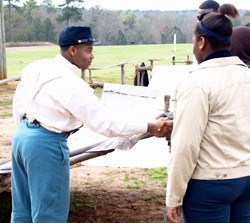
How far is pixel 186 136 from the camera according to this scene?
86.0 inches

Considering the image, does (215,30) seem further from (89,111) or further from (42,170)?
(42,170)

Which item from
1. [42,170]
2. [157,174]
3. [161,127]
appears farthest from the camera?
[157,174]

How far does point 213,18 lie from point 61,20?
197ft

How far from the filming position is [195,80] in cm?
218

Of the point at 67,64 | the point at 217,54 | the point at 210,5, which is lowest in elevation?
the point at 67,64

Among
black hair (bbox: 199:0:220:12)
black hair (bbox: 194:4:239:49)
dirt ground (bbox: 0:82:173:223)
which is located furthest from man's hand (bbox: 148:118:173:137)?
dirt ground (bbox: 0:82:173:223)

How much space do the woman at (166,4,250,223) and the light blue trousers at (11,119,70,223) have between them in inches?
29.8

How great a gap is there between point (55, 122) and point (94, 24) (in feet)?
206

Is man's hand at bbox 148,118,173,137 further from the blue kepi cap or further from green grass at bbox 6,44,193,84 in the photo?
green grass at bbox 6,44,193,84

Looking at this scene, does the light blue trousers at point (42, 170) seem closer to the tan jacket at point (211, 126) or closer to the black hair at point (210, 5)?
the tan jacket at point (211, 126)

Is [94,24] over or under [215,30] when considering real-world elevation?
under

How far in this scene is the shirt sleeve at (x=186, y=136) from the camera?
215cm

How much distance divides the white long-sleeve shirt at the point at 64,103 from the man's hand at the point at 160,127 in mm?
46

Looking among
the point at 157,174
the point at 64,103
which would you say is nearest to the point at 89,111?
the point at 64,103
